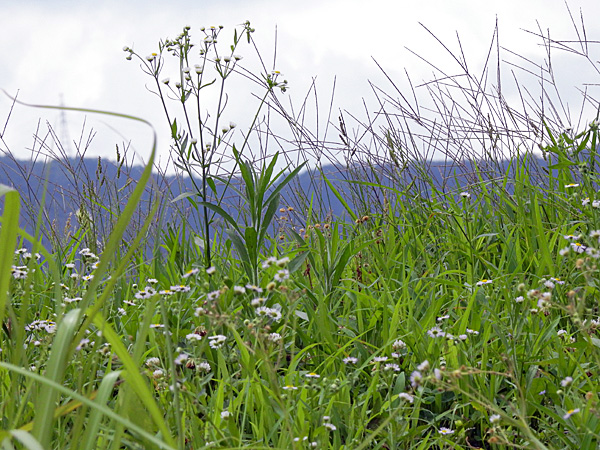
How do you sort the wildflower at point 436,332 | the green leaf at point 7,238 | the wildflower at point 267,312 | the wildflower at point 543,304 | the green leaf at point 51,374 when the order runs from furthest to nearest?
1. the wildflower at point 436,332
2. the wildflower at point 267,312
3. the wildflower at point 543,304
4. the green leaf at point 7,238
5. the green leaf at point 51,374

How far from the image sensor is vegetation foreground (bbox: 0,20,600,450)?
102cm

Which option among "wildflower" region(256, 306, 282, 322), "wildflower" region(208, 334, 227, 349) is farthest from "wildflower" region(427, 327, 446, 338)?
"wildflower" region(208, 334, 227, 349)

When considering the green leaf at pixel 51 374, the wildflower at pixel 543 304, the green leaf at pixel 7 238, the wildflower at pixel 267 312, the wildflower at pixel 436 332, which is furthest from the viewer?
the wildflower at pixel 436 332

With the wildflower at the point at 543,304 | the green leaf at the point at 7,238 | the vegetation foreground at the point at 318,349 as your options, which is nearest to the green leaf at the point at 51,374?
the vegetation foreground at the point at 318,349

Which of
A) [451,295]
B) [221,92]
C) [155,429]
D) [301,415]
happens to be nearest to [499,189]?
[451,295]

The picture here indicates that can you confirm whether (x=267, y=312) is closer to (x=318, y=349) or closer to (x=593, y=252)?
(x=318, y=349)

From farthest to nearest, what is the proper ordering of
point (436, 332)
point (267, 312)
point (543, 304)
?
point (436, 332), point (543, 304), point (267, 312)

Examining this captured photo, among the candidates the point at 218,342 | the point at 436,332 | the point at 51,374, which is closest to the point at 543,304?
the point at 436,332

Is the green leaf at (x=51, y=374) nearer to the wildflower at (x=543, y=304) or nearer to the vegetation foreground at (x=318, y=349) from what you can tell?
the vegetation foreground at (x=318, y=349)

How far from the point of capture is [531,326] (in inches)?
71.8

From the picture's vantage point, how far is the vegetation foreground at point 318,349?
102 centimetres

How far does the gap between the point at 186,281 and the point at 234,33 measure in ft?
3.21

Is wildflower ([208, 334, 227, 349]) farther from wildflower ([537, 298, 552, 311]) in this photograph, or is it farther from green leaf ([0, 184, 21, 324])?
wildflower ([537, 298, 552, 311])

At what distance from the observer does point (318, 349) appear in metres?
1.83
